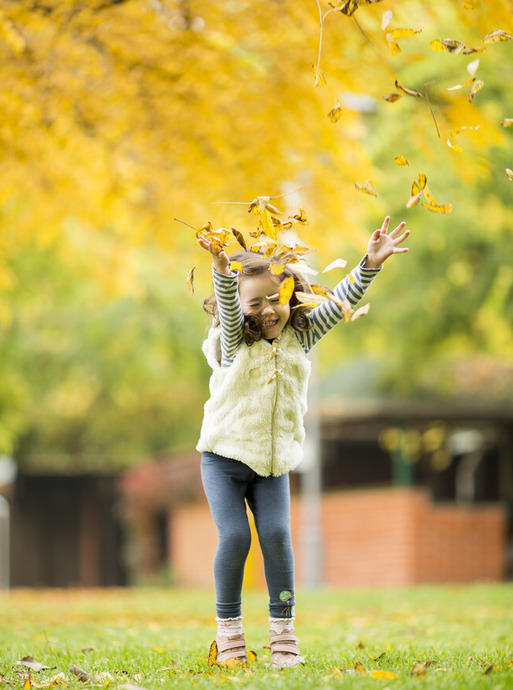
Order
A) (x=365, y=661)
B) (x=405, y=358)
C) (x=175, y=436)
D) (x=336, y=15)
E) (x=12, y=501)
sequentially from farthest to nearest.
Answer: (x=175, y=436)
(x=12, y=501)
(x=405, y=358)
(x=336, y=15)
(x=365, y=661)

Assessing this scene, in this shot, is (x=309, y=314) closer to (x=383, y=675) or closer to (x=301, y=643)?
(x=383, y=675)

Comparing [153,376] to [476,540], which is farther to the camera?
[153,376]

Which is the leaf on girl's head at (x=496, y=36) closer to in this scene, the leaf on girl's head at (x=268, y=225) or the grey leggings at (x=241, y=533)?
the leaf on girl's head at (x=268, y=225)

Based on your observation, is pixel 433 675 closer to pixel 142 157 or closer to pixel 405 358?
pixel 142 157

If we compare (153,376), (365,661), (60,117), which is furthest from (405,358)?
(365,661)

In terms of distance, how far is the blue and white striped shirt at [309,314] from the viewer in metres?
3.96

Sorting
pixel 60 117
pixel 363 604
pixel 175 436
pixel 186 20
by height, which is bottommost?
pixel 363 604

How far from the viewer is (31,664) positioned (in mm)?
4293

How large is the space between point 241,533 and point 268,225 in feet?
4.02

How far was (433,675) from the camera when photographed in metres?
3.43

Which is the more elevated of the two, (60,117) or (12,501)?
(60,117)

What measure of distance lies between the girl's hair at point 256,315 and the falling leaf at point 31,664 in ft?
5.23

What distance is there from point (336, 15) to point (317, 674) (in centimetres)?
580

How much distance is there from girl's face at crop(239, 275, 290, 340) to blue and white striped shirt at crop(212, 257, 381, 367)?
71 mm
